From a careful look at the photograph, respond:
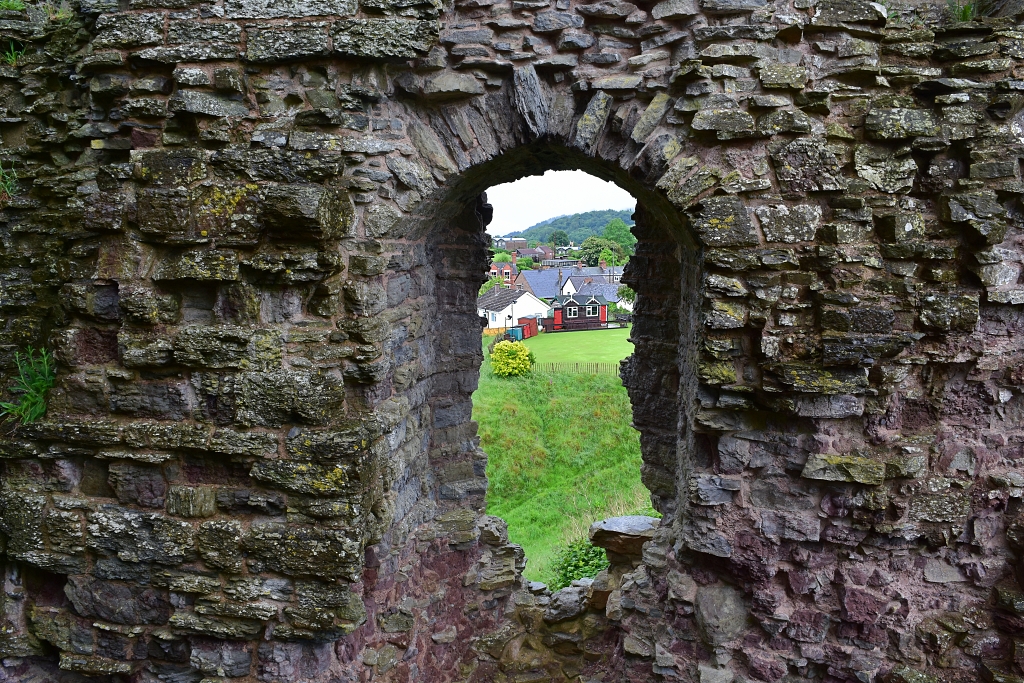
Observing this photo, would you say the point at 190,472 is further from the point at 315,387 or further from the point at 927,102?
the point at 927,102

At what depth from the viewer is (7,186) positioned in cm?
454

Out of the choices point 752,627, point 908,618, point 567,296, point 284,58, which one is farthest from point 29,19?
point 567,296

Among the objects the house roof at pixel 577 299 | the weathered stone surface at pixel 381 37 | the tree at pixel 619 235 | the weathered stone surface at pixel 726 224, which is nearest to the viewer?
the weathered stone surface at pixel 381 37

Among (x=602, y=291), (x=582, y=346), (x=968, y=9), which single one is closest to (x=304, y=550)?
(x=968, y=9)

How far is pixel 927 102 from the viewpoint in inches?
151

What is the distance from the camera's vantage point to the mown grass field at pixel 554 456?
39.6ft

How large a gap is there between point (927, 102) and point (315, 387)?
3862 millimetres

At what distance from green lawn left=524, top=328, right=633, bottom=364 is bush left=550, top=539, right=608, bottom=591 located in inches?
463

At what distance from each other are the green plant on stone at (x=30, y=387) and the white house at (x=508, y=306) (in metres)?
22.5

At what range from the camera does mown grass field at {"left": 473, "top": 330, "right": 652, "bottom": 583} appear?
1206 centimetres

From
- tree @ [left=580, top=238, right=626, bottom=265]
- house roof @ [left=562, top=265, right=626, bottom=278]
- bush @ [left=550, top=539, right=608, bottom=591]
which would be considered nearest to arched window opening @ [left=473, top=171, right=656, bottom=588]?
bush @ [left=550, top=539, right=608, bottom=591]

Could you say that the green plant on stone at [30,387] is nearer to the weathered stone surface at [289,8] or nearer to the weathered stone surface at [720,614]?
the weathered stone surface at [289,8]

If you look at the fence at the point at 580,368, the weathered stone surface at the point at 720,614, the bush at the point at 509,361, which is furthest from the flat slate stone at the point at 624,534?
the fence at the point at 580,368

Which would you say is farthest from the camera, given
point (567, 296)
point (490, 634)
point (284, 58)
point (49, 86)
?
point (567, 296)
